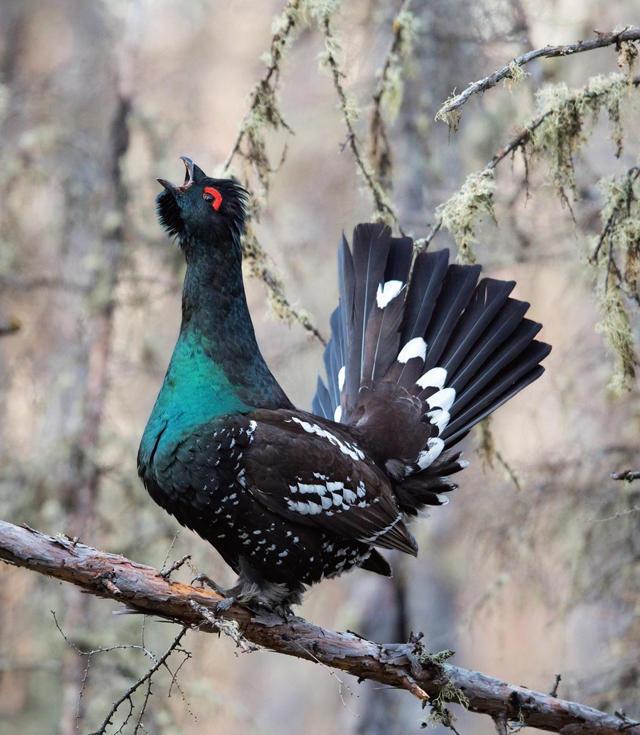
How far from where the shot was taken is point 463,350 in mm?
5391

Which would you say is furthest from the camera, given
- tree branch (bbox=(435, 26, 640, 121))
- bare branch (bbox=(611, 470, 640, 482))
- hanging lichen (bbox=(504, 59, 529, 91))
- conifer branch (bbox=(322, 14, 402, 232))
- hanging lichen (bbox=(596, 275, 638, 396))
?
conifer branch (bbox=(322, 14, 402, 232))

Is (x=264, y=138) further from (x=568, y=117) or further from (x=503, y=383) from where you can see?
(x=503, y=383)

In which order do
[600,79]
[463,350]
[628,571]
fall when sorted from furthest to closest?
[628,571] < [463,350] < [600,79]

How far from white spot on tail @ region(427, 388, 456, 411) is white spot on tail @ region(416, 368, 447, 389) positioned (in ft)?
0.14

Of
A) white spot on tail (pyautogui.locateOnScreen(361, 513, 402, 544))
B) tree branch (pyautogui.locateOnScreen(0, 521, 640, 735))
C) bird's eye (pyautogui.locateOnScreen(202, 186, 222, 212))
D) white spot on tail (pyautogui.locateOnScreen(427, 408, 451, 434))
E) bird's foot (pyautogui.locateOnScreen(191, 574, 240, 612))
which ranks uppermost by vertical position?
bird's eye (pyautogui.locateOnScreen(202, 186, 222, 212))

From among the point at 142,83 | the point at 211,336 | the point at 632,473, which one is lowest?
the point at 632,473

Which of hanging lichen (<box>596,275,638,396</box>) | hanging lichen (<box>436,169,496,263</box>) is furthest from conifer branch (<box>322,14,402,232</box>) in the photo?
hanging lichen (<box>596,275,638,396</box>)

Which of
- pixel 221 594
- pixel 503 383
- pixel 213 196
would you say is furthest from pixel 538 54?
pixel 221 594

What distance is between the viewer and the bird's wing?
178 inches

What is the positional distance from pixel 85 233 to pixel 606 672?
5.28 metres

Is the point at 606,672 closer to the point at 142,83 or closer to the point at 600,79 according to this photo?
the point at 600,79

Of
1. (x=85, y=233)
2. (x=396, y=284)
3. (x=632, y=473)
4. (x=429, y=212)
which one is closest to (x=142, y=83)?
(x=85, y=233)

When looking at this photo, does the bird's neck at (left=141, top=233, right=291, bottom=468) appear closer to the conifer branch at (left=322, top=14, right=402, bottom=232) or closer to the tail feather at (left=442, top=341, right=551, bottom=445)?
the conifer branch at (left=322, top=14, right=402, bottom=232)

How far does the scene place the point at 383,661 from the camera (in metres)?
4.07
